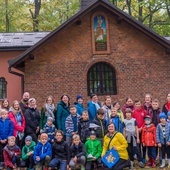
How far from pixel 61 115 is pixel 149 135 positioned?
246 centimetres

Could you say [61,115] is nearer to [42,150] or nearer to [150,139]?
[42,150]

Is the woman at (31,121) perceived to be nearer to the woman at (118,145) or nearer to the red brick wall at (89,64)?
the woman at (118,145)

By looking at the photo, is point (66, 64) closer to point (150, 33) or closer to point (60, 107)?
point (150, 33)

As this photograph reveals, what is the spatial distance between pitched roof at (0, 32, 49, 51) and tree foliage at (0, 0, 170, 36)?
10.5 m

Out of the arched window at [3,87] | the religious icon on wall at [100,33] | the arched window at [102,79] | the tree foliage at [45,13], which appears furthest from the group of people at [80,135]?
the tree foliage at [45,13]

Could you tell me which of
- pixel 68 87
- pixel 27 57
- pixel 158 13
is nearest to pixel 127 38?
pixel 68 87

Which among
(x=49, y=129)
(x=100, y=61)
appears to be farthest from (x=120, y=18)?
(x=49, y=129)

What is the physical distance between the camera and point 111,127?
787 cm

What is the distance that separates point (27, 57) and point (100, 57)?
10.4 ft

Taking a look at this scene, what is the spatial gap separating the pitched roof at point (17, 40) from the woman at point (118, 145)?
35.4ft

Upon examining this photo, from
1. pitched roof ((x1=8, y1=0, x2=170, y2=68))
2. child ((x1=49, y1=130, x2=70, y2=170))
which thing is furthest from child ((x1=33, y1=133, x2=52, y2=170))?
pitched roof ((x1=8, y1=0, x2=170, y2=68))

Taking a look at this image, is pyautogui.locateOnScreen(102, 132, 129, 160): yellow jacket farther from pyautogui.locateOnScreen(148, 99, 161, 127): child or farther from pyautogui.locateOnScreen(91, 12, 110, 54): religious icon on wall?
pyautogui.locateOnScreen(91, 12, 110, 54): religious icon on wall

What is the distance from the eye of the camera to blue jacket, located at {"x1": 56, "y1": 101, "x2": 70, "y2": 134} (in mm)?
9039

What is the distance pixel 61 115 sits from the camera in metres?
9.09
